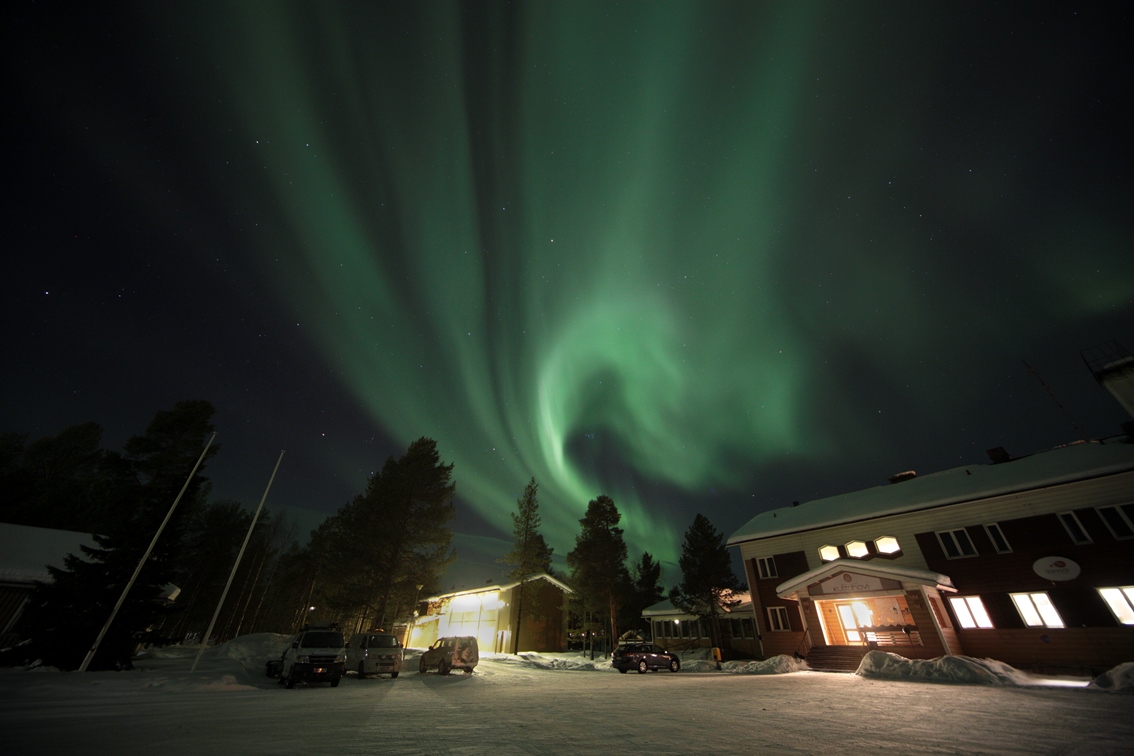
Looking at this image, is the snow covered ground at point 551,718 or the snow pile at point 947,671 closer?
the snow covered ground at point 551,718

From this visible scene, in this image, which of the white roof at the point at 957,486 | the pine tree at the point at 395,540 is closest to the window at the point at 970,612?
the white roof at the point at 957,486

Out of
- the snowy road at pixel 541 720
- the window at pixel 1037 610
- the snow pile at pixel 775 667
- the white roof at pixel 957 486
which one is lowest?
the snowy road at pixel 541 720

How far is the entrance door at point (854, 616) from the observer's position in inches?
1081

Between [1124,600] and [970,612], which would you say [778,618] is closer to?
[970,612]

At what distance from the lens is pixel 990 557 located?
21.9 meters

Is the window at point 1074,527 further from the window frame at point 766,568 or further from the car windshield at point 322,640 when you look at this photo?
the car windshield at point 322,640

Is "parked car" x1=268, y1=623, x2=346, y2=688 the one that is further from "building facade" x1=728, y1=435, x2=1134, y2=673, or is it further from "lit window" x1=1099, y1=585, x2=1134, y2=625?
"lit window" x1=1099, y1=585, x2=1134, y2=625

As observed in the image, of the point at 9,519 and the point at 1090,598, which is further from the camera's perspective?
the point at 9,519

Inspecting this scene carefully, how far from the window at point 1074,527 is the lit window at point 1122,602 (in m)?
2.10

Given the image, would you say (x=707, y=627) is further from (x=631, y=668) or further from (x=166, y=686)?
(x=166, y=686)

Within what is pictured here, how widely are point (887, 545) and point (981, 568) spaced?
413 centimetres

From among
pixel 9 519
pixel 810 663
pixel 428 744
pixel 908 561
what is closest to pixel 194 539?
pixel 9 519

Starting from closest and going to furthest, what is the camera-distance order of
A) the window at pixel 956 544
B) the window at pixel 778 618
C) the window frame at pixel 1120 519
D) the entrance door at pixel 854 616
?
the window frame at pixel 1120 519, the window at pixel 956 544, the entrance door at pixel 854 616, the window at pixel 778 618

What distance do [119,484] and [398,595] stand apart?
61.8 feet
